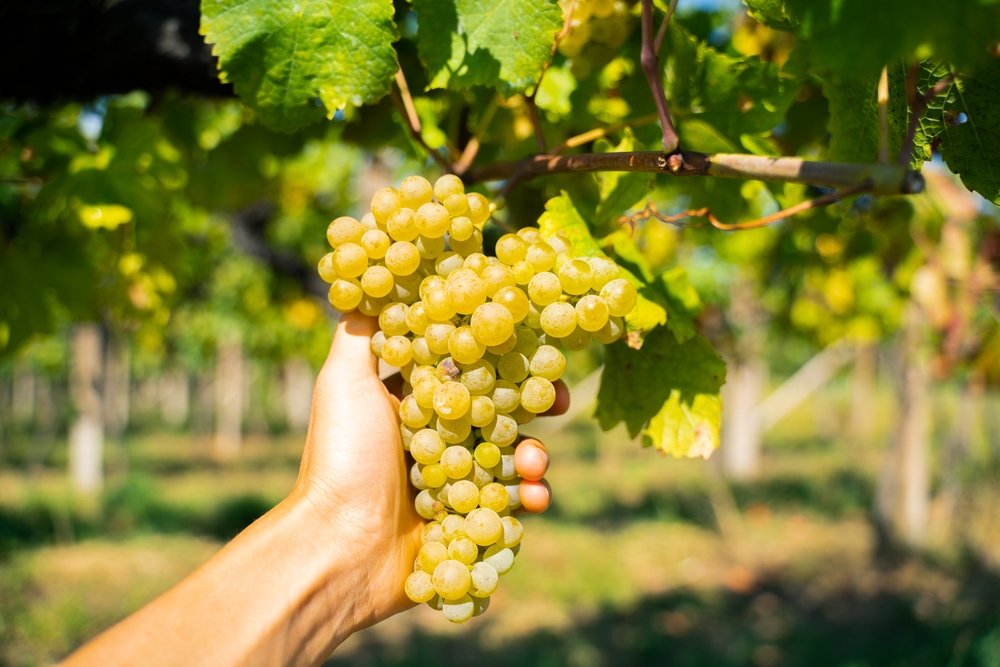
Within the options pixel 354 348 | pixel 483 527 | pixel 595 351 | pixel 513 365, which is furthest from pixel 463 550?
pixel 595 351

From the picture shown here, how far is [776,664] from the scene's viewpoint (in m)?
5.94

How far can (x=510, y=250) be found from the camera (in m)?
1.18

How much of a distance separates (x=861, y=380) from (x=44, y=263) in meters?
14.1

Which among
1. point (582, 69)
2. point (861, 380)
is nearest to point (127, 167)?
point (582, 69)

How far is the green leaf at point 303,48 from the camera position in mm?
1196

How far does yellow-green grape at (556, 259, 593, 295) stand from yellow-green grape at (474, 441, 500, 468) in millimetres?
267

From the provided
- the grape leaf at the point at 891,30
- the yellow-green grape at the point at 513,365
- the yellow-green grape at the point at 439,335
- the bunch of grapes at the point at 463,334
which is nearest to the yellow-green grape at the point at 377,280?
the bunch of grapes at the point at 463,334

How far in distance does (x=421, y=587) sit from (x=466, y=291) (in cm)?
45

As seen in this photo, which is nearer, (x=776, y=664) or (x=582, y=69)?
(x=582, y=69)

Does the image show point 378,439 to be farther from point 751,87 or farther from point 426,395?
point 751,87

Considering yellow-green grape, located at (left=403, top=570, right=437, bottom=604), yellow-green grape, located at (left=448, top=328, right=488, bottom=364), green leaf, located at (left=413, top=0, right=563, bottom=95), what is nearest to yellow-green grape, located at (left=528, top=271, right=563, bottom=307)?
yellow-green grape, located at (left=448, top=328, right=488, bottom=364)

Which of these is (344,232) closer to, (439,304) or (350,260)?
(350,260)

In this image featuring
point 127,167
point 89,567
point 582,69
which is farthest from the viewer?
point 89,567

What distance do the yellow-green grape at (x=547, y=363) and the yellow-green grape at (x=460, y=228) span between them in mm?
206
